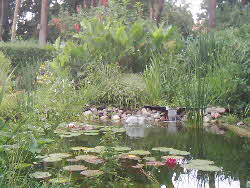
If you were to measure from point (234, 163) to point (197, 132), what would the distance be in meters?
1.72

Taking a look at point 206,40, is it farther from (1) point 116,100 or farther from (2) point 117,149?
(2) point 117,149

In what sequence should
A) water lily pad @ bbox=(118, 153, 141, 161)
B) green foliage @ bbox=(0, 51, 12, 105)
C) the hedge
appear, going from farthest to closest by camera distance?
the hedge < water lily pad @ bbox=(118, 153, 141, 161) < green foliage @ bbox=(0, 51, 12, 105)

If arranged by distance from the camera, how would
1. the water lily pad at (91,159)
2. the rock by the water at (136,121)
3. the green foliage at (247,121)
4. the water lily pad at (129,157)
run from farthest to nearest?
the rock by the water at (136,121) < the green foliage at (247,121) < the water lily pad at (129,157) < the water lily pad at (91,159)

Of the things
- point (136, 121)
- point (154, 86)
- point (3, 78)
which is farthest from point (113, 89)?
point (3, 78)

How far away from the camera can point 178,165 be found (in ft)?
11.3

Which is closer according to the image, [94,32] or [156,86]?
[156,86]

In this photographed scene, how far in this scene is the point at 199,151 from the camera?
407 cm

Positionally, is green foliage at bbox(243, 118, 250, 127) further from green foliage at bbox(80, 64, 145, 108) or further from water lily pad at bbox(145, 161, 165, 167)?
water lily pad at bbox(145, 161, 165, 167)

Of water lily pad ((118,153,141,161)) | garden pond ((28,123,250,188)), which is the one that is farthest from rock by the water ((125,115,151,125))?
water lily pad ((118,153,141,161))

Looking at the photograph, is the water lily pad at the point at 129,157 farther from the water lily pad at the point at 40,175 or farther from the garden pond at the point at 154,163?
the water lily pad at the point at 40,175

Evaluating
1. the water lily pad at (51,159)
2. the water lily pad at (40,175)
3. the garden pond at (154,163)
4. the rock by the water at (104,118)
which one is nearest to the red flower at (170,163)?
the garden pond at (154,163)

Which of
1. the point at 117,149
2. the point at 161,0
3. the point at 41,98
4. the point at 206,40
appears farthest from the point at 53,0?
the point at 117,149

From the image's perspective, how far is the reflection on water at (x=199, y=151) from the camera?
3004 mm

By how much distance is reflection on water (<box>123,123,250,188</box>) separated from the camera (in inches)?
118
